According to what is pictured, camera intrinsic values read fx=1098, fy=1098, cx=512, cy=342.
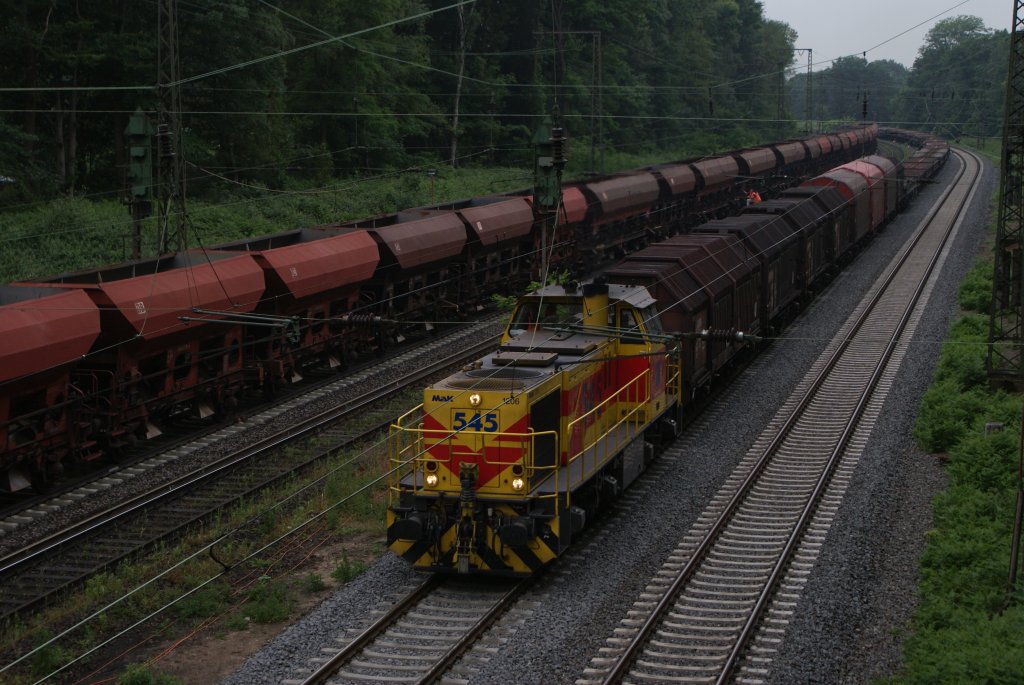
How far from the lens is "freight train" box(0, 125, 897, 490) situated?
18.9m

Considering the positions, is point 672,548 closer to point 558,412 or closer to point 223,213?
point 558,412

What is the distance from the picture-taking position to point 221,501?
60.2 feet

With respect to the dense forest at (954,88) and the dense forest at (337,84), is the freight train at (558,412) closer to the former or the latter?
the dense forest at (337,84)

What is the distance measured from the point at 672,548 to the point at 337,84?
4688 centimetres

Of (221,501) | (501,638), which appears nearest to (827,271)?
(221,501)

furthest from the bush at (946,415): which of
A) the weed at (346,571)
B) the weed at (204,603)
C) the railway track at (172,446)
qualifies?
the weed at (204,603)

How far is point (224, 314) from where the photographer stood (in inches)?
679

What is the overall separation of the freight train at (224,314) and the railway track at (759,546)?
200 inches

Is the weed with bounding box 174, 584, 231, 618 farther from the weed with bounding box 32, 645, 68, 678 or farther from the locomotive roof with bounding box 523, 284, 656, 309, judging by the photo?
the locomotive roof with bounding box 523, 284, 656, 309

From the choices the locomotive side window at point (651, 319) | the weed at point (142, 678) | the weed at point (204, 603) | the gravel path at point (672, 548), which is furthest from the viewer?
the locomotive side window at point (651, 319)

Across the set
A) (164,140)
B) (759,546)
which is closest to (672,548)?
(759,546)

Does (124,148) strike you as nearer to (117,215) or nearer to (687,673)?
(117,215)

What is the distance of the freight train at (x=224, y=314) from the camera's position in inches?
744

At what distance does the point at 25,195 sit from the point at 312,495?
2687 centimetres
